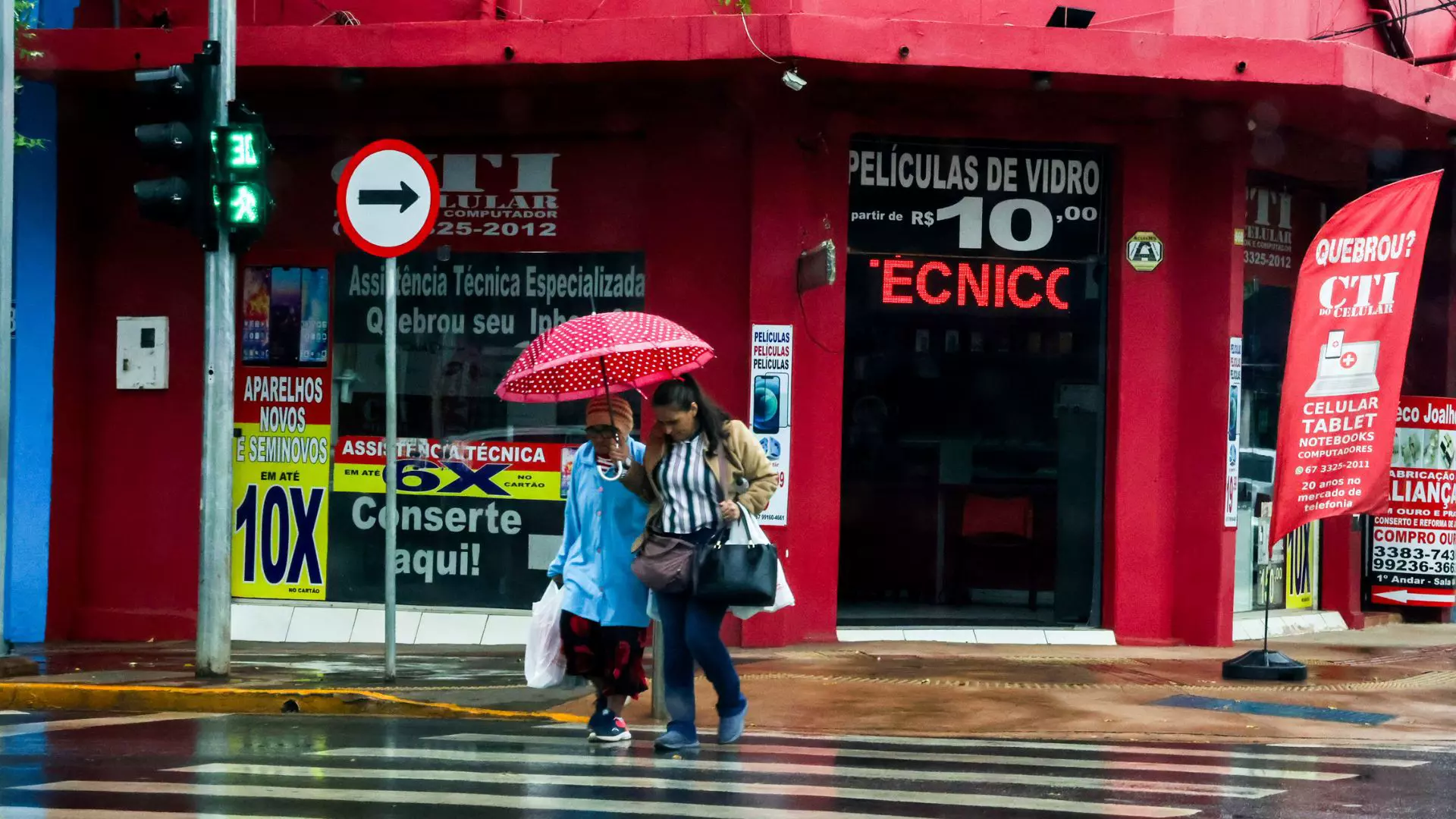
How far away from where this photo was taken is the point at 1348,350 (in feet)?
35.9

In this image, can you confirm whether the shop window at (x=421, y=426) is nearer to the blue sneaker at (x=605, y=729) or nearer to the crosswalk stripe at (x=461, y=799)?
the blue sneaker at (x=605, y=729)

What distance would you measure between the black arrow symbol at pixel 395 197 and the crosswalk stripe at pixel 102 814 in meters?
4.49

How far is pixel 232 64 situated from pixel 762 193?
3.70 m

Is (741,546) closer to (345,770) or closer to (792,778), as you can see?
(792,778)

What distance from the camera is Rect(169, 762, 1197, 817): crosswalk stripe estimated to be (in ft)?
20.9

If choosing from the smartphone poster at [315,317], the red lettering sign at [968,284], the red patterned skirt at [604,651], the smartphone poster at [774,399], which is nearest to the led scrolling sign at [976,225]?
the red lettering sign at [968,284]

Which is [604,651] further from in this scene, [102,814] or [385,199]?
[385,199]

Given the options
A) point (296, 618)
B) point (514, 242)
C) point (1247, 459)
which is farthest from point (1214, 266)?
point (296, 618)

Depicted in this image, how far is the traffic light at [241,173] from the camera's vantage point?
10266 mm

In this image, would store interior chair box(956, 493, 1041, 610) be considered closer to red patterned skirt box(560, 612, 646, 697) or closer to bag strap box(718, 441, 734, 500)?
red patterned skirt box(560, 612, 646, 697)

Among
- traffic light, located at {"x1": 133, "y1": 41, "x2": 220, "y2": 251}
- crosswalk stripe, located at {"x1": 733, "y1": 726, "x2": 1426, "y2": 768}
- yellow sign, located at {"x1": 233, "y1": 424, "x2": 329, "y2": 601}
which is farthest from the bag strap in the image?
yellow sign, located at {"x1": 233, "y1": 424, "x2": 329, "y2": 601}

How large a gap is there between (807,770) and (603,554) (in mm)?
1450

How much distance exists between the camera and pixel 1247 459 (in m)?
14.0

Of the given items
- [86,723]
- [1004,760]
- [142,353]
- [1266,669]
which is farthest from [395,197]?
[1266,669]
